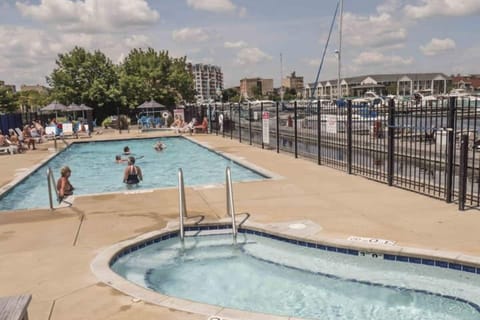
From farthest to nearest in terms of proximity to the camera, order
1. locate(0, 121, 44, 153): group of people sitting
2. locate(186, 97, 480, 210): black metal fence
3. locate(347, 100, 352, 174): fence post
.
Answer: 1. locate(0, 121, 44, 153): group of people sitting
2. locate(347, 100, 352, 174): fence post
3. locate(186, 97, 480, 210): black metal fence

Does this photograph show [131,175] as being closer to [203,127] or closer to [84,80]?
[203,127]

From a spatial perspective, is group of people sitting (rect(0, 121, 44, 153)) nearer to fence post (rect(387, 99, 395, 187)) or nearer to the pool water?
the pool water

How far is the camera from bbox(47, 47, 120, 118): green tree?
38.7 meters

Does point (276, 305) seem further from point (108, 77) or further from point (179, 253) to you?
point (108, 77)

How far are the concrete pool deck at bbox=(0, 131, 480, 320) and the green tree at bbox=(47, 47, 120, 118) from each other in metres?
30.9

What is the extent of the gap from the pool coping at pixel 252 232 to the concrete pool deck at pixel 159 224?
0.39 feet

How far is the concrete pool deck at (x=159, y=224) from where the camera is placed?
4801mm

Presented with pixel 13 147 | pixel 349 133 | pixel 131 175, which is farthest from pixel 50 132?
pixel 349 133

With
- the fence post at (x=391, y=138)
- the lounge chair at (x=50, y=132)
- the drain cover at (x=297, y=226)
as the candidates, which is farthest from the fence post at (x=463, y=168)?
the lounge chair at (x=50, y=132)

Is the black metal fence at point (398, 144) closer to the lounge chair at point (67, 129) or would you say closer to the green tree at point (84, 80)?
the lounge chair at point (67, 129)

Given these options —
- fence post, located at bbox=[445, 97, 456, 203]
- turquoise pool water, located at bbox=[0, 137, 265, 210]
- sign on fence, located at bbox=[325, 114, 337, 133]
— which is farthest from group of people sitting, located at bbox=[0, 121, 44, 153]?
fence post, located at bbox=[445, 97, 456, 203]

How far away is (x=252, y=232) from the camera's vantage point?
7.42 m

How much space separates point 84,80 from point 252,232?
35.9m

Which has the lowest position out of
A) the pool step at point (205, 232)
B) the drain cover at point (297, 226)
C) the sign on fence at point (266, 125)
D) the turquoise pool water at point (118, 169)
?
the turquoise pool water at point (118, 169)
